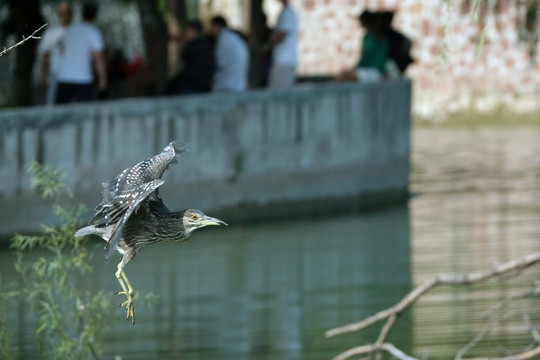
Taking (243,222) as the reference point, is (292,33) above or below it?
above

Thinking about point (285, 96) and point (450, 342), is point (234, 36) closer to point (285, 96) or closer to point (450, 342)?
point (285, 96)

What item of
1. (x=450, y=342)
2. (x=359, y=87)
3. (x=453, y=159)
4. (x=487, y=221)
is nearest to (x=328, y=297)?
(x=450, y=342)

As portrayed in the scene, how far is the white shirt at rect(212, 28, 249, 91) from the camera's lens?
15781 mm

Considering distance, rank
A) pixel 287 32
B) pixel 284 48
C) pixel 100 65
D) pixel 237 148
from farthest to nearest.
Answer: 1. pixel 284 48
2. pixel 287 32
3. pixel 237 148
4. pixel 100 65

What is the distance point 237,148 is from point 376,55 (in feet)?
10.2

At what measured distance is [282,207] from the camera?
16.3 metres

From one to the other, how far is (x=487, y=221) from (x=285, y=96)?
9.68ft

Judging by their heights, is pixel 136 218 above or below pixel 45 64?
below

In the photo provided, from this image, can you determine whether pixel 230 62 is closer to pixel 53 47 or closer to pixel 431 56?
pixel 53 47

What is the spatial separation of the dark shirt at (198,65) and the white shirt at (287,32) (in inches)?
47.3

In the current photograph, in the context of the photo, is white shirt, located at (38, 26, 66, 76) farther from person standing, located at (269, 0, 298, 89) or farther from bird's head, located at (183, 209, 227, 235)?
bird's head, located at (183, 209, 227, 235)


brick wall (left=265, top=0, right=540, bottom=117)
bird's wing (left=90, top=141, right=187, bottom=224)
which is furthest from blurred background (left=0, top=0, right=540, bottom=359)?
brick wall (left=265, top=0, right=540, bottom=117)

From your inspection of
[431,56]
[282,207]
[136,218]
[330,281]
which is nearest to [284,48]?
A: [282,207]

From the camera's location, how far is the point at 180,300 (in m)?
11.7
